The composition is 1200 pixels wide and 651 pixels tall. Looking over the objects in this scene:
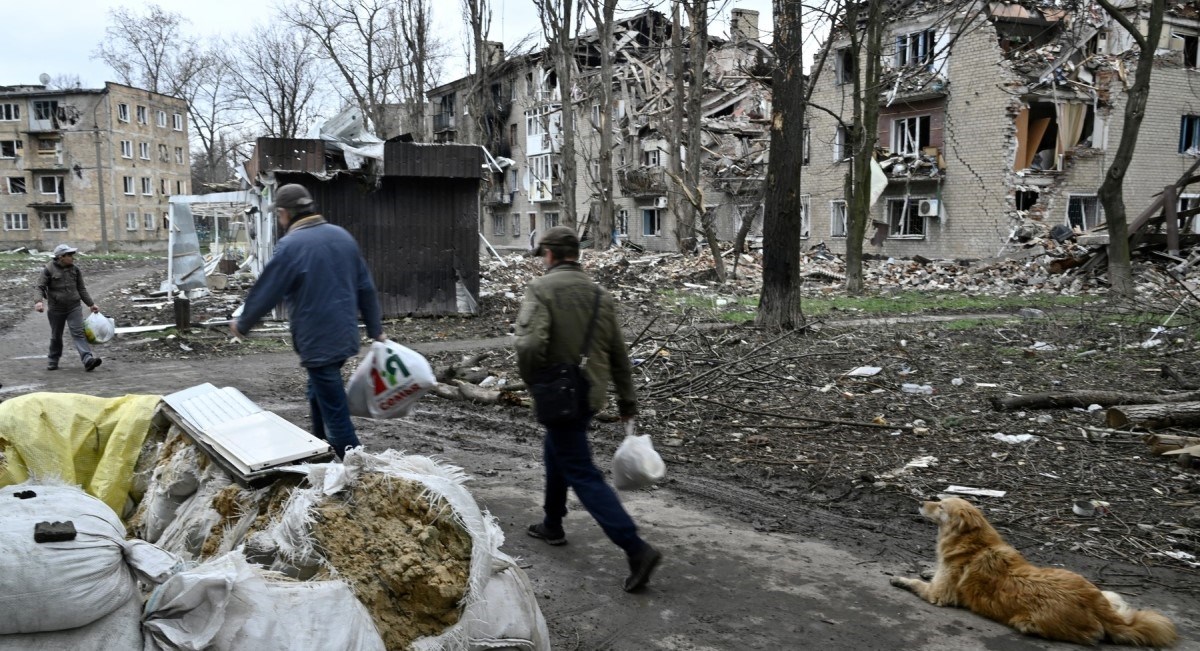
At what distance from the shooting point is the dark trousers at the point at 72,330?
34.6ft

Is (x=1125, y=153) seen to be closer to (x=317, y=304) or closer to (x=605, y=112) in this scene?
(x=317, y=304)

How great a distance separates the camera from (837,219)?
1293 inches

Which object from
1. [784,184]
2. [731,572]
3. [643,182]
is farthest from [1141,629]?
[643,182]

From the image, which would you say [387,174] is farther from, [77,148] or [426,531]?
[77,148]

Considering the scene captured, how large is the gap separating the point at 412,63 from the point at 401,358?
33897 mm

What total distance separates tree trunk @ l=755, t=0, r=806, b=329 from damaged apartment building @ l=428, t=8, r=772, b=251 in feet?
62.2

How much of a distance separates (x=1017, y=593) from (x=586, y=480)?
1.97m

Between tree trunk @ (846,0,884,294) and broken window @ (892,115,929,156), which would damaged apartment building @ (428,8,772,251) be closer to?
broken window @ (892,115,929,156)

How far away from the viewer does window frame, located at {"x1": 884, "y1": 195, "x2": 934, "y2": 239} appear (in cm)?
2953

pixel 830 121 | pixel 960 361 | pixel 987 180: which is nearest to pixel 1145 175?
pixel 987 180

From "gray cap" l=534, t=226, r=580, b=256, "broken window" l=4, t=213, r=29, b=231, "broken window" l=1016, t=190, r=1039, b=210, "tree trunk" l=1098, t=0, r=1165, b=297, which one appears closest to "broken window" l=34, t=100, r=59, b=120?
"broken window" l=4, t=213, r=29, b=231

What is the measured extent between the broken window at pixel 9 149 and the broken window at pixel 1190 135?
69350mm

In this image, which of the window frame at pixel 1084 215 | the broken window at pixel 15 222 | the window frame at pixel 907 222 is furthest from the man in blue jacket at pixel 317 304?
the broken window at pixel 15 222

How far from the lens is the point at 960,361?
9.52 meters
